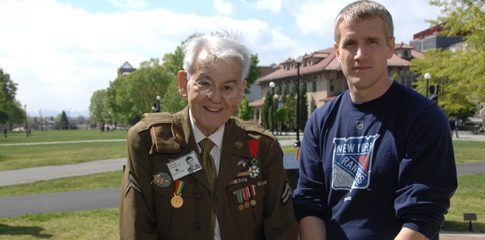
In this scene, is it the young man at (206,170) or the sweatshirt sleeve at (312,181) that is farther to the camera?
the sweatshirt sleeve at (312,181)

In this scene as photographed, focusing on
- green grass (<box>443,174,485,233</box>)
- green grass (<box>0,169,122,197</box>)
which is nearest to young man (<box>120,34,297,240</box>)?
green grass (<box>443,174,485,233</box>)

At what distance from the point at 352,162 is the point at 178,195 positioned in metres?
0.91

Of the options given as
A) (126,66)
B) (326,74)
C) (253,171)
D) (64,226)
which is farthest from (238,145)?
(126,66)

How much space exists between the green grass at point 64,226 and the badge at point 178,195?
4.92 meters

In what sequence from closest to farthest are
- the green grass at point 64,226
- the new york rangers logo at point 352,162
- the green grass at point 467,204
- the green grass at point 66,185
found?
the new york rangers logo at point 352,162, the green grass at point 64,226, the green grass at point 467,204, the green grass at point 66,185

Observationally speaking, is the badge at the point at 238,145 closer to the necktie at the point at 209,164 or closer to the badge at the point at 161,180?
the necktie at the point at 209,164

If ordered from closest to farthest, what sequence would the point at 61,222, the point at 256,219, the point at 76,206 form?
the point at 256,219 → the point at 61,222 → the point at 76,206

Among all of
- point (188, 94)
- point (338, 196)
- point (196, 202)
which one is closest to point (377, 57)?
point (338, 196)

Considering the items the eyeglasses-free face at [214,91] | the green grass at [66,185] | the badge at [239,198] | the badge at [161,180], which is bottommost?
the green grass at [66,185]

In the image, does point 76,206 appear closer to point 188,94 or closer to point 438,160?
point 188,94

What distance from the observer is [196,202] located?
97.7 inches

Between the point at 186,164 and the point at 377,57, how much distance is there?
1.12m

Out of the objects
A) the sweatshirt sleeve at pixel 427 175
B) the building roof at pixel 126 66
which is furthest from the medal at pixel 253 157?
the building roof at pixel 126 66

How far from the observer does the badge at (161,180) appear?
2.46 meters
